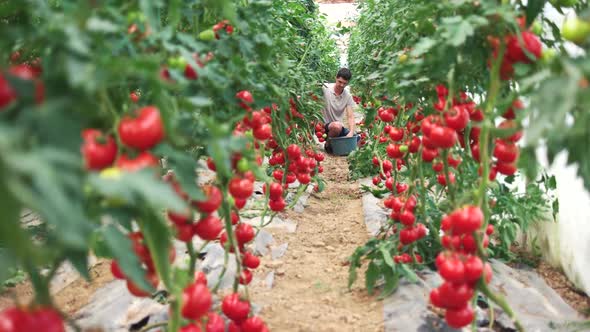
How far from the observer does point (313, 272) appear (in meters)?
2.71

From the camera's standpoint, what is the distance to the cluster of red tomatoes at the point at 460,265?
135cm

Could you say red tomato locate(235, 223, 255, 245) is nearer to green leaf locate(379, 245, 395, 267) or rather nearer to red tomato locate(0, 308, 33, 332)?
green leaf locate(379, 245, 395, 267)

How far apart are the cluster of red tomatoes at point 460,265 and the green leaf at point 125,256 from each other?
843 mm

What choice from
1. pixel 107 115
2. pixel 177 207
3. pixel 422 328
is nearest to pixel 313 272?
pixel 422 328

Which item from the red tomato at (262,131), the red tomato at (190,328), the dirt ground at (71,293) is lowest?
the dirt ground at (71,293)

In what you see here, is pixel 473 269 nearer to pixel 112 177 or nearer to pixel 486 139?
pixel 486 139

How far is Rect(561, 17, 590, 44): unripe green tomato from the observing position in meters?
1.00

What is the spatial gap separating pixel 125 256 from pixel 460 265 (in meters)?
0.91

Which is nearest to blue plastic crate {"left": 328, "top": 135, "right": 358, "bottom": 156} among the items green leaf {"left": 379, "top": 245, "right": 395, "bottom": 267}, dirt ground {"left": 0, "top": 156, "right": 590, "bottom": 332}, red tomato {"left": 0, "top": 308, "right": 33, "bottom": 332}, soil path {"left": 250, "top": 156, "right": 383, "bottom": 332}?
soil path {"left": 250, "top": 156, "right": 383, "bottom": 332}

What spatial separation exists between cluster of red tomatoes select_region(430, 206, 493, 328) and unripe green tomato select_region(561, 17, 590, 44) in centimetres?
50

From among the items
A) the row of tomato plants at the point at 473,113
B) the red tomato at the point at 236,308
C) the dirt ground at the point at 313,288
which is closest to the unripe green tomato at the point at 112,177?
the row of tomato plants at the point at 473,113

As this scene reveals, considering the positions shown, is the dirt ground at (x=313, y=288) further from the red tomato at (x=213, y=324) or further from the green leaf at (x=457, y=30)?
the green leaf at (x=457, y=30)

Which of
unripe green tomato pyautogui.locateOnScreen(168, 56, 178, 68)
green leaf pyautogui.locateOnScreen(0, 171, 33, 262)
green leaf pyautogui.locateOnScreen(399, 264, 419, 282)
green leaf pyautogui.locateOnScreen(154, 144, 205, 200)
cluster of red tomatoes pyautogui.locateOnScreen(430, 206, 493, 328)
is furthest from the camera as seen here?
green leaf pyautogui.locateOnScreen(399, 264, 419, 282)

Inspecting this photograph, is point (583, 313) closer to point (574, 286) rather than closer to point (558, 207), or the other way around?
point (574, 286)
